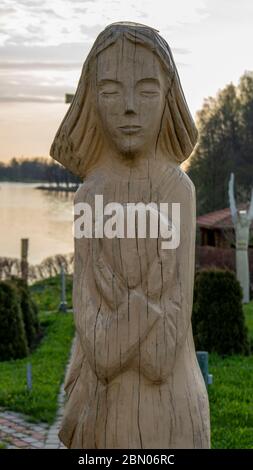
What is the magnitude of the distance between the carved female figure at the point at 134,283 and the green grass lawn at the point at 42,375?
3.74 metres

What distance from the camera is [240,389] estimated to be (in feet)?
23.0

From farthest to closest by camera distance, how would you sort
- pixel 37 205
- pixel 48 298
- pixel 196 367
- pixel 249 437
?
pixel 37 205
pixel 48 298
pixel 249 437
pixel 196 367

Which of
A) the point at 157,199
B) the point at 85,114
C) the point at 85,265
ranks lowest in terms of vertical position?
the point at 85,265

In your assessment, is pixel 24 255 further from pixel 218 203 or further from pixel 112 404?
pixel 112 404

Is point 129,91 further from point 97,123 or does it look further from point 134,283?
point 134,283

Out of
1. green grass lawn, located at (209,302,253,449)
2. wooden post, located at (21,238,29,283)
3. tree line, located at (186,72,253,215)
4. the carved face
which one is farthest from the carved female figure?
tree line, located at (186,72,253,215)

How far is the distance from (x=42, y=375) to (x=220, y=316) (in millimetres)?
2555

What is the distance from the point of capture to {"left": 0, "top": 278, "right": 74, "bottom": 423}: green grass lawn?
21.7 feet

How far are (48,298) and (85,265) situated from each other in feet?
45.5

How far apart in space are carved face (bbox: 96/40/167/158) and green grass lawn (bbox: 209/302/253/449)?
11.3 ft

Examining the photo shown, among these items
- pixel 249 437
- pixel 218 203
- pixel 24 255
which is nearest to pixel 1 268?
pixel 24 255

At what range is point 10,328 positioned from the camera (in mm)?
9117

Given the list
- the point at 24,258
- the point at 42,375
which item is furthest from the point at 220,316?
the point at 24,258

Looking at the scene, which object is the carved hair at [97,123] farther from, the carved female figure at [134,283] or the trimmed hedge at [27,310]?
the trimmed hedge at [27,310]
